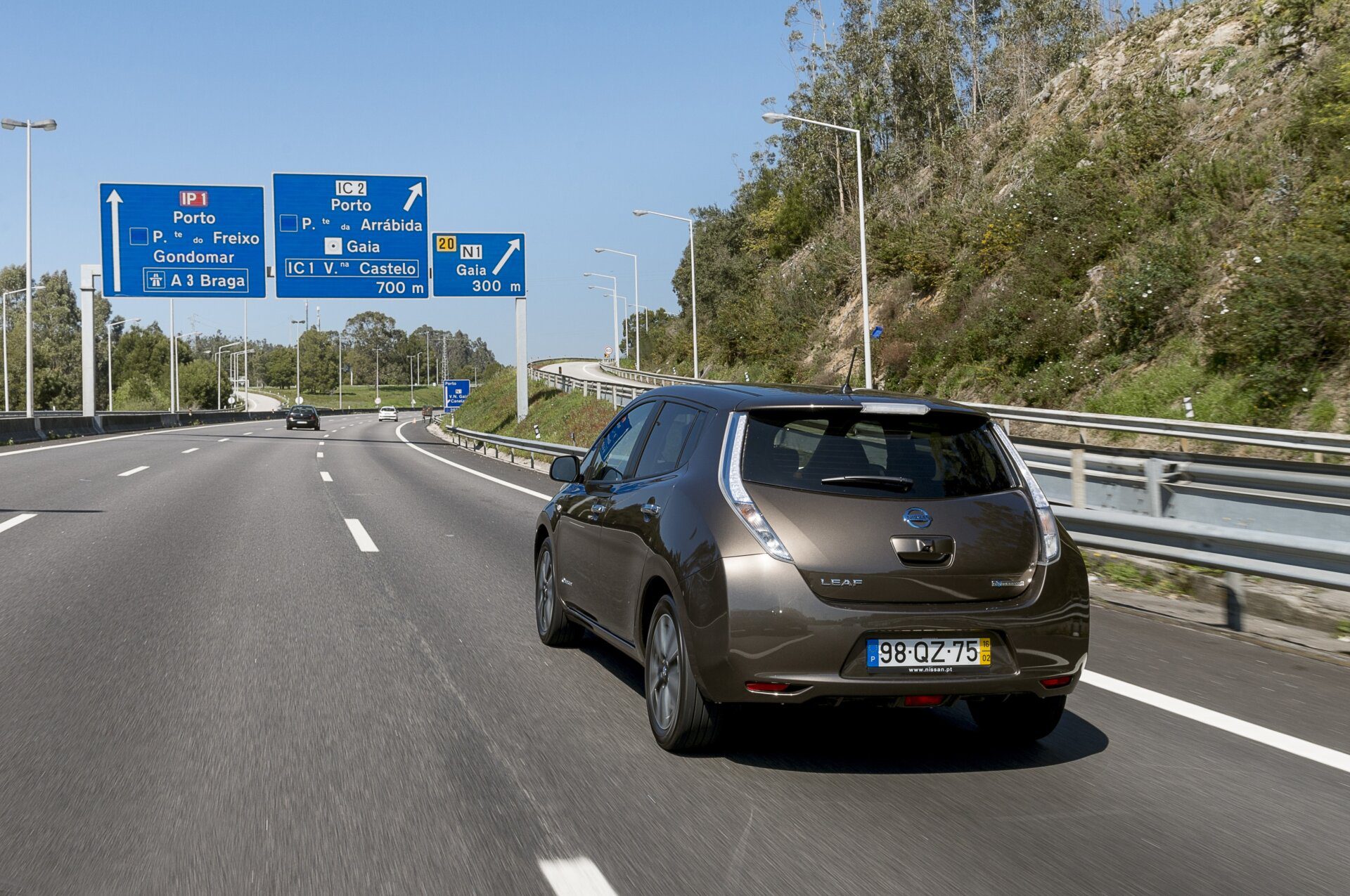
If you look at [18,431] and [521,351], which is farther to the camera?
[521,351]

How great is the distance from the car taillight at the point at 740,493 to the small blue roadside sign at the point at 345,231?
32014 millimetres

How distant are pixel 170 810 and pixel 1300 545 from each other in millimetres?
5944

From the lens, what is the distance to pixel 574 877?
3451 mm

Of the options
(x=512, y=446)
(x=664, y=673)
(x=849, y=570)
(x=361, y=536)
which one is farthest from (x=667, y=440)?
(x=512, y=446)

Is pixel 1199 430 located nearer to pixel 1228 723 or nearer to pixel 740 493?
pixel 1228 723

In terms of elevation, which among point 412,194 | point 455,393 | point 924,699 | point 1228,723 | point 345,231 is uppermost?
point 412,194

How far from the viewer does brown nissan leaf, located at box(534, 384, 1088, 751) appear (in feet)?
14.2

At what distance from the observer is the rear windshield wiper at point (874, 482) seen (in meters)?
4.60

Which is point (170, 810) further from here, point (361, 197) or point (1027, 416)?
point (361, 197)

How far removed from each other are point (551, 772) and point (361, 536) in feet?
27.1

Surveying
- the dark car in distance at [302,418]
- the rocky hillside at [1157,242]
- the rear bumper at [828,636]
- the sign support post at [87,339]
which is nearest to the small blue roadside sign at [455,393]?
the dark car in distance at [302,418]

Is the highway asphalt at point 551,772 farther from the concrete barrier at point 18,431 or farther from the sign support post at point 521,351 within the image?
the sign support post at point 521,351

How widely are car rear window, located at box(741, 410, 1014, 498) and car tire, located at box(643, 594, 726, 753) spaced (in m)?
0.72

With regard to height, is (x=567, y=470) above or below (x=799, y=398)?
below
